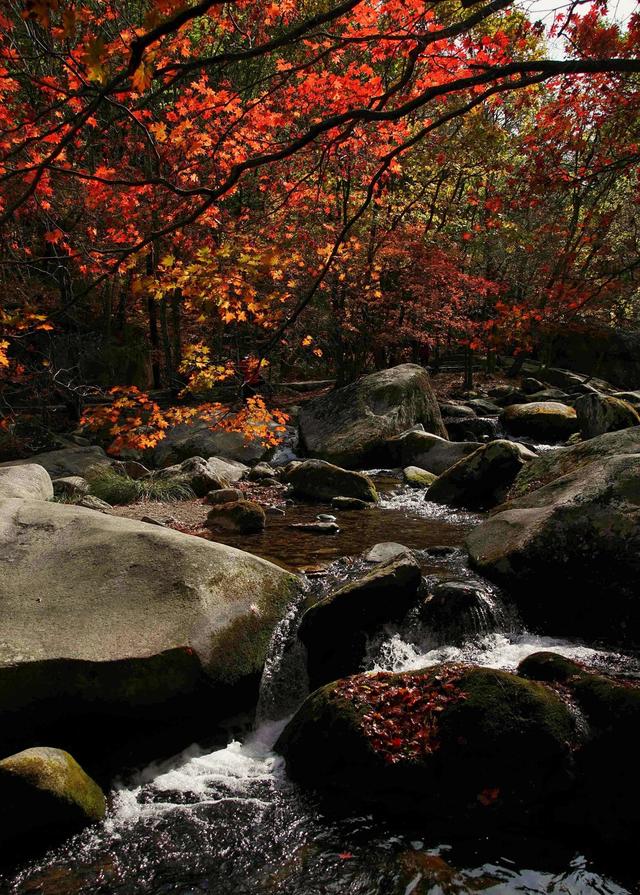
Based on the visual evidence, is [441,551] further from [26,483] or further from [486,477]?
[26,483]

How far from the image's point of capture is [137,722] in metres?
4.07

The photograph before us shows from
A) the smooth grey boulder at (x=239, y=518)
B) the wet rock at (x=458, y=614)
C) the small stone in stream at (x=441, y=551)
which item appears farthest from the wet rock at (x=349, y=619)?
the smooth grey boulder at (x=239, y=518)

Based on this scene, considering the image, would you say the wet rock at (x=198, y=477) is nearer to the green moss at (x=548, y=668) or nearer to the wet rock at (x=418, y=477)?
the wet rock at (x=418, y=477)

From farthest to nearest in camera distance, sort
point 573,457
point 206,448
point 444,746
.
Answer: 1. point 206,448
2. point 573,457
3. point 444,746

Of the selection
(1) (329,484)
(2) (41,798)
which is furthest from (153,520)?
(2) (41,798)

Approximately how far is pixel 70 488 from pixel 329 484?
4.13m

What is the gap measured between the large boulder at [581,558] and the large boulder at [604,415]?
628 cm

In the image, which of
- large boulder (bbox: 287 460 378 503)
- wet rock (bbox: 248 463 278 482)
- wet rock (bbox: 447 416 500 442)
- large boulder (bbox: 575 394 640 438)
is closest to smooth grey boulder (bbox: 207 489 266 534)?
large boulder (bbox: 287 460 378 503)

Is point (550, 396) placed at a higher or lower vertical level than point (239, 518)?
higher

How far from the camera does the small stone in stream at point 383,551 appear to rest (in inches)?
268

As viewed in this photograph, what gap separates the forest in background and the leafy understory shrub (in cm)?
106

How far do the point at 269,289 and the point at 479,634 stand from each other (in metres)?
10.9

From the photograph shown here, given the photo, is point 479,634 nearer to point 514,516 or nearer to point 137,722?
point 514,516

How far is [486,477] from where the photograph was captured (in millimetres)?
9117
